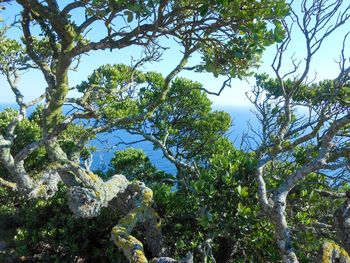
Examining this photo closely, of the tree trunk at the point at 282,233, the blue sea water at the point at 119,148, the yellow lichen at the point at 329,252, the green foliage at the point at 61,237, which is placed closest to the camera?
the yellow lichen at the point at 329,252

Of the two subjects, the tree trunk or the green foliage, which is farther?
the green foliage

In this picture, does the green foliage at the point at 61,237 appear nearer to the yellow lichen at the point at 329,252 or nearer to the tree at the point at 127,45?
the tree at the point at 127,45

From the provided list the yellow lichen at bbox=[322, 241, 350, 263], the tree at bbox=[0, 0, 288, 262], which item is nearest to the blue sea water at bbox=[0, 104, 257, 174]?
the tree at bbox=[0, 0, 288, 262]

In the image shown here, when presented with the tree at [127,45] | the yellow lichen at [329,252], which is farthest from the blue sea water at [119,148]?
the yellow lichen at [329,252]

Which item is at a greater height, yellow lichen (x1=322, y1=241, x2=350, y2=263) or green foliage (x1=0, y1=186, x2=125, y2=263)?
green foliage (x1=0, y1=186, x2=125, y2=263)

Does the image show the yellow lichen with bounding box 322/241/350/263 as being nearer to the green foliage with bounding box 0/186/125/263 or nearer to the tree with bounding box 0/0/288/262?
the tree with bounding box 0/0/288/262

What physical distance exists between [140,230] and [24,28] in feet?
16.9

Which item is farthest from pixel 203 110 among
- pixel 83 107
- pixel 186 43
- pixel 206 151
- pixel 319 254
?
pixel 319 254

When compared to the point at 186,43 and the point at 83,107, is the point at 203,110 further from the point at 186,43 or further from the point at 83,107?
the point at 186,43

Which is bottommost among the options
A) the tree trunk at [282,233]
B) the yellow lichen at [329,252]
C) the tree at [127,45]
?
the yellow lichen at [329,252]

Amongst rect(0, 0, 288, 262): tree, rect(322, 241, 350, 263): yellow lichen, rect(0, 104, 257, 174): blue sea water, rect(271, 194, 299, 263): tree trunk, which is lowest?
rect(322, 241, 350, 263): yellow lichen

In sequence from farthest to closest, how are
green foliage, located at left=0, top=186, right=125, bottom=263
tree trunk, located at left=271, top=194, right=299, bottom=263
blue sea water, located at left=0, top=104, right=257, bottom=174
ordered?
blue sea water, located at left=0, top=104, right=257, bottom=174, green foliage, located at left=0, top=186, right=125, bottom=263, tree trunk, located at left=271, top=194, right=299, bottom=263

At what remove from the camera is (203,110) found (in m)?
13.8

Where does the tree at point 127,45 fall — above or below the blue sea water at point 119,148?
below
